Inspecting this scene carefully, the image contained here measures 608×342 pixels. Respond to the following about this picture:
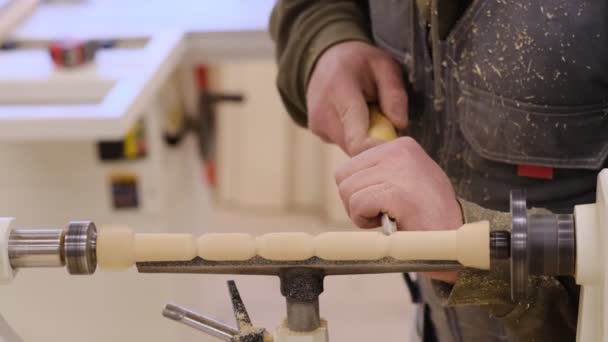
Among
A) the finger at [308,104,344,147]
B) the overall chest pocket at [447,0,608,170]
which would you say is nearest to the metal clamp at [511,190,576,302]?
the overall chest pocket at [447,0,608,170]

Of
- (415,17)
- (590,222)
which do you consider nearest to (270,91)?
(415,17)

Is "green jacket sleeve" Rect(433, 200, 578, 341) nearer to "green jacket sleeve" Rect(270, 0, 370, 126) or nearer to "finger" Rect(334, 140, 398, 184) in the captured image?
"finger" Rect(334, 140, 398, 184)

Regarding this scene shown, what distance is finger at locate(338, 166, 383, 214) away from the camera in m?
0.69

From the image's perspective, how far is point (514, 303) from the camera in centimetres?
64

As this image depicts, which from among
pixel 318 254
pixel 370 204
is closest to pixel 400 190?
pixel 370 204

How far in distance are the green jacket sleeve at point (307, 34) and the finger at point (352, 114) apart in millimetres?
89

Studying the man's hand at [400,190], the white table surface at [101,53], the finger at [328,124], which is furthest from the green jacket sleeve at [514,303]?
the white table surface at [101,53]

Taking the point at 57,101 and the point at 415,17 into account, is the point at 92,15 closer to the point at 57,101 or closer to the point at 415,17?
the point at 57,101

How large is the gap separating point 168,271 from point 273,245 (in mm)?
78

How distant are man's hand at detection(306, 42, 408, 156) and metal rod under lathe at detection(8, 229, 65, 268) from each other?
1.17 feet

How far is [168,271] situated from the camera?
1.90 ft

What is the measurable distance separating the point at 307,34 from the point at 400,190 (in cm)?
38

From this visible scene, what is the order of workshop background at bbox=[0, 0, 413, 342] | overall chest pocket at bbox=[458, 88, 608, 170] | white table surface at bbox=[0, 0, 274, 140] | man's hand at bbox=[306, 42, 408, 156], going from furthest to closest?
white table surface at bbox=[0, 0, 274, 140] → man's hand at bbox=[306, 42, 408, 156] → overall chest pocket at bbox=[458, 88, 608, 170] → workshop background at bbox=[0, 0, 413, 342]

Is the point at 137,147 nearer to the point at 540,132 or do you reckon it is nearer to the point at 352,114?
the point at 352,114
